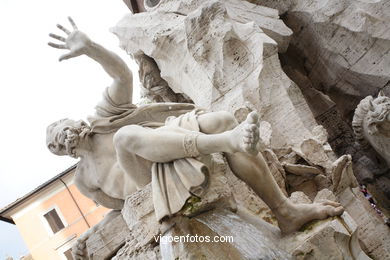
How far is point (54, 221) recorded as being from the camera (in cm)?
1853

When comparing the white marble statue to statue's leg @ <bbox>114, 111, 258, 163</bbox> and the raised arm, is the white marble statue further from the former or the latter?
the raised arm

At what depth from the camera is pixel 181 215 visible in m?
2.29

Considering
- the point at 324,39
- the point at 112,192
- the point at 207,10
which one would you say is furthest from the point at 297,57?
the point at 112,192

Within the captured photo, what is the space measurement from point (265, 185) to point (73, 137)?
1.83 m

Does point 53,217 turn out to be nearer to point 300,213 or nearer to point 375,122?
point 375,122

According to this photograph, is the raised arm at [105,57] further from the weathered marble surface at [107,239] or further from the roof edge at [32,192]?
the roof edge at [32,192]

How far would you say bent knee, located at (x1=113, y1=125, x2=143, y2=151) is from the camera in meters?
2.49

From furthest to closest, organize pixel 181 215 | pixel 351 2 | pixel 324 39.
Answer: pixel 324 39 → pixel 351 2 → pixel 181 215

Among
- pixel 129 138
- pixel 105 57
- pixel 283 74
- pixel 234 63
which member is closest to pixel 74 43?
pixel 105 57

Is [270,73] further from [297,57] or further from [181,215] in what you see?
[181,215]

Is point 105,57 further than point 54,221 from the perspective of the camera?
No

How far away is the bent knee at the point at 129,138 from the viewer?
249 cm

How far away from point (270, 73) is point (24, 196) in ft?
53.6

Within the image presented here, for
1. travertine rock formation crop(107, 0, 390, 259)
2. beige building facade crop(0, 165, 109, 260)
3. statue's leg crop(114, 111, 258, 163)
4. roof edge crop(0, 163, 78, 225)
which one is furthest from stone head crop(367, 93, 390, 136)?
beige building facade crop(0, 165, 109, 260)
